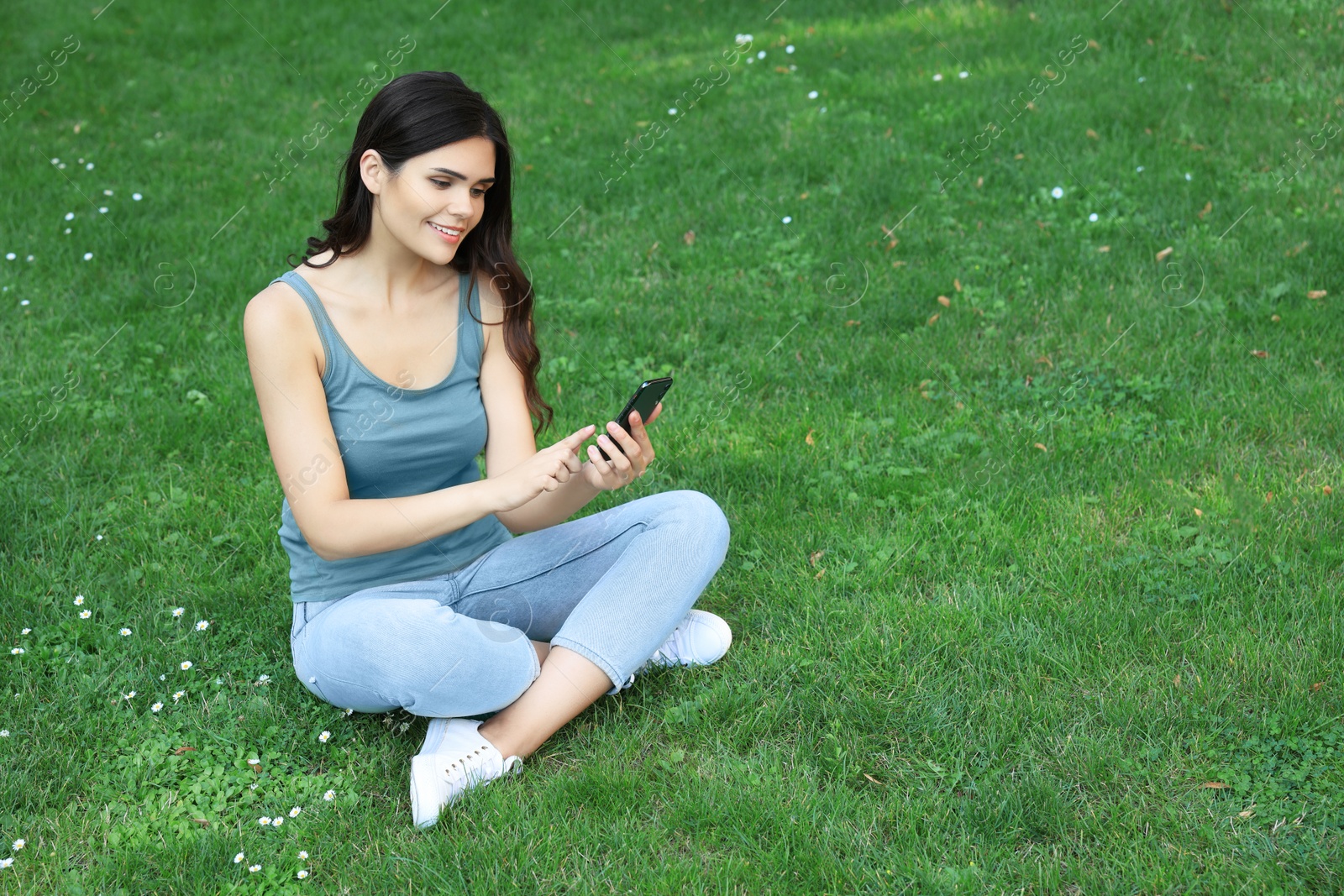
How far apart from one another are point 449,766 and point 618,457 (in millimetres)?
773

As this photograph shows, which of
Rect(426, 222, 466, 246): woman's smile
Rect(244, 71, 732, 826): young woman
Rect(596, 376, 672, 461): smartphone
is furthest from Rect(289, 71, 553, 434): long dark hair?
Rect(596, 376, 672, 461): smartphone

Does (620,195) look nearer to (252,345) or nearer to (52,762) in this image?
(252,345)

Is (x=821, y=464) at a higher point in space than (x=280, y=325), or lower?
lower

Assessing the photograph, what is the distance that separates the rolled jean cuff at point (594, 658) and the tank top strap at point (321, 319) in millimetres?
832

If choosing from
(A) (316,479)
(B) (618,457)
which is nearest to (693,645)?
(B) (618,457)

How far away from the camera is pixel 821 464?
12.6 feet

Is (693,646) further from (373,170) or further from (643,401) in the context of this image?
(373,170)

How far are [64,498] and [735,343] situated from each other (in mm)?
2423

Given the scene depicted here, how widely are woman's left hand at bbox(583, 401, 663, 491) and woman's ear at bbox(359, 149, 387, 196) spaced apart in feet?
2.61

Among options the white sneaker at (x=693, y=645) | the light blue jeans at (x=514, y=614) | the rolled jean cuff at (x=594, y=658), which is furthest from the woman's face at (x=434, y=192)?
the white sneaker at (x=693, y=645)

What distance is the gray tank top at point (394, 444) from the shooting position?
2.80 m

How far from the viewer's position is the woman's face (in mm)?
2729

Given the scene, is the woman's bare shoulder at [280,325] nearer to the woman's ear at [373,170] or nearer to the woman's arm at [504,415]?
the woman's ear at [373,170]

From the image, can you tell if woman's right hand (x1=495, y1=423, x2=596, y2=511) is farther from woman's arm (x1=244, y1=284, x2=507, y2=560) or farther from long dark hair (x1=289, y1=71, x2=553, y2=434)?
long dark hair (x1=289, y1=71, x2=553, y2=434)
